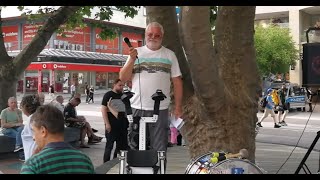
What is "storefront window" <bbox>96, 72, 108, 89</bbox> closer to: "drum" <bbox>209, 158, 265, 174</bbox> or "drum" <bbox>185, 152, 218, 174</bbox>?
"drum" <bbox>185, 152, 218, 174</bbox>

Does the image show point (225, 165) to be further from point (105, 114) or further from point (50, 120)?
point (105, 114)

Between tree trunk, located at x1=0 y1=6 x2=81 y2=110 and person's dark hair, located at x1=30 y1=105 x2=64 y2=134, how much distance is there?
29.2ft

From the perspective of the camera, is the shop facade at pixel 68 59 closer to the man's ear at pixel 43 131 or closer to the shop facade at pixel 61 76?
the shop facade at pixel 61 76

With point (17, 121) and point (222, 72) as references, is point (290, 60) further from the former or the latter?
point (222, 72)

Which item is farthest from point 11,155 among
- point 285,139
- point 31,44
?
point 285,139

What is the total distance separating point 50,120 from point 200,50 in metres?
2.44

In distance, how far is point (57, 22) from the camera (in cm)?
1212

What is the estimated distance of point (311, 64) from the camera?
6.41 m

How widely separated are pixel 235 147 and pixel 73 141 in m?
6.14

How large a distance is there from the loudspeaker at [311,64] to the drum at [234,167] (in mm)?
2643

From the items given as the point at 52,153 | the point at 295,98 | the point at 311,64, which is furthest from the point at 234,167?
the point at 295,98

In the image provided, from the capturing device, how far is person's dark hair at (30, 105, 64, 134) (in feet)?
10.3

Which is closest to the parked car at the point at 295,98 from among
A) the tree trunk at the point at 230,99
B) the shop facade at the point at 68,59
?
the shop facade at the point at 68,59

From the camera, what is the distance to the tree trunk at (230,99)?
19.5 ft
